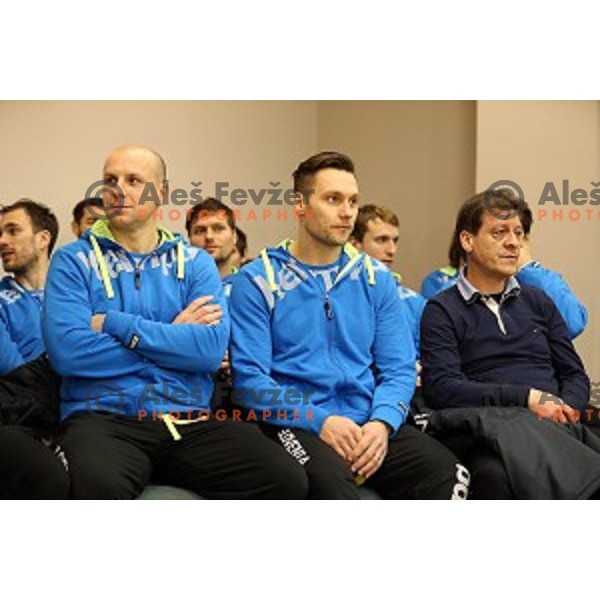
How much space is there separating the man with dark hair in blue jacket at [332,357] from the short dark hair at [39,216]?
3.81 ft

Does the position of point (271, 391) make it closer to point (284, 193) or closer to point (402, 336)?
point (402, 336)

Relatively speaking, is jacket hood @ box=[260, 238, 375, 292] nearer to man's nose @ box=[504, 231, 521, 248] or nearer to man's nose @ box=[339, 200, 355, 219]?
man's nose @ box=[339, 200, 355, 219]

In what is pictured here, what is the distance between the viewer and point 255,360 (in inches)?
99.0

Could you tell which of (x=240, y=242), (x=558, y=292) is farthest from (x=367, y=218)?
(x=558, y=292)

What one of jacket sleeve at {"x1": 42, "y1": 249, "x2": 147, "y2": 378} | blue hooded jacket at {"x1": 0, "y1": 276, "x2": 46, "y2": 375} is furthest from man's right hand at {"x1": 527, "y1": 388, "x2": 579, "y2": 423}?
blue hooded jacket at {"x1": 0, "y1": 276, "x2": 46, "y2": 375}

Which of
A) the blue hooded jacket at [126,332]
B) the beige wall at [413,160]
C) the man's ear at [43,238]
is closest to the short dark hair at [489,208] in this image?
the blue hooded jacket at [126,332]

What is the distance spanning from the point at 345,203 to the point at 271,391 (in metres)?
0.59

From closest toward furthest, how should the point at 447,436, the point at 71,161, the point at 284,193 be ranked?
the point at 447,436 → the point at 71,161 → the point at 284,193

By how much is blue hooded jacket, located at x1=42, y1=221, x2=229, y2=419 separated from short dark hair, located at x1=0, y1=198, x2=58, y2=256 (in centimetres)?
99

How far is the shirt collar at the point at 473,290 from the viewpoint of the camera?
2.76 m

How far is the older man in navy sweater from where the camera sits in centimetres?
259

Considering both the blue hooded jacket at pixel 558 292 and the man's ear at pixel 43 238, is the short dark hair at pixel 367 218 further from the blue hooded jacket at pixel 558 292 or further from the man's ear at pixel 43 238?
the man's ear at pixel 43 238

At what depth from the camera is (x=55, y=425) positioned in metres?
2.47
